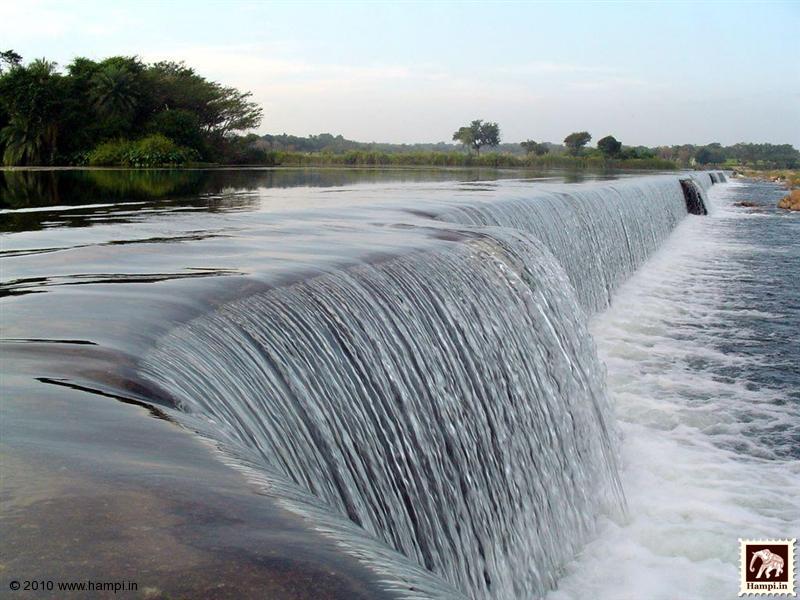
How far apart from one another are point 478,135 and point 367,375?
354 feet

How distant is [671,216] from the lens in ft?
78.2

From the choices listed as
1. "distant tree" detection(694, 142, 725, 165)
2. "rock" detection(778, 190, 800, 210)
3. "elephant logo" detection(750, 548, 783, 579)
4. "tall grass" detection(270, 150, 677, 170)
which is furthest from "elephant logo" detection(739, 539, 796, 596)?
"distant tree" detection(694, 142, 725, 165)

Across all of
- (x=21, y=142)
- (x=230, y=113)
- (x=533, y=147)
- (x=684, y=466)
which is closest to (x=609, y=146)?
(x=533, y=147)

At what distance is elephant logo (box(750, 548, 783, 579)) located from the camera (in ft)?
15.2

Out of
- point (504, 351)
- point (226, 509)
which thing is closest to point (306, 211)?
point (504, 351)

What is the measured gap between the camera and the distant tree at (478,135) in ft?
354

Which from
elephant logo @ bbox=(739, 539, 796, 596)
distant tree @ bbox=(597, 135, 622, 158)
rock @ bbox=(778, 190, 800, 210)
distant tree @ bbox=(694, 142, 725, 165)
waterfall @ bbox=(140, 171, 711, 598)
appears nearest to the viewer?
waterfall @ bbox=(140, 171, 711, 598)

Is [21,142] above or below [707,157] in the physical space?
below

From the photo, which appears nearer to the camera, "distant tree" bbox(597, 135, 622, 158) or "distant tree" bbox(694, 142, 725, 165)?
"distant tree" bbox(597, 135, 622, 158)

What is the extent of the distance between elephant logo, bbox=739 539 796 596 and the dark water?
0.85 meters

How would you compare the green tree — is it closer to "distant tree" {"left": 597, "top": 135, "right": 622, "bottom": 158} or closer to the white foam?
the white foam

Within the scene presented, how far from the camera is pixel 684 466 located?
5.90 m

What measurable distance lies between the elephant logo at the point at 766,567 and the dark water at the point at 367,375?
851mm

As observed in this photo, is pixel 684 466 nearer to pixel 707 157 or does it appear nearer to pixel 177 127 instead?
pixel 177 127
